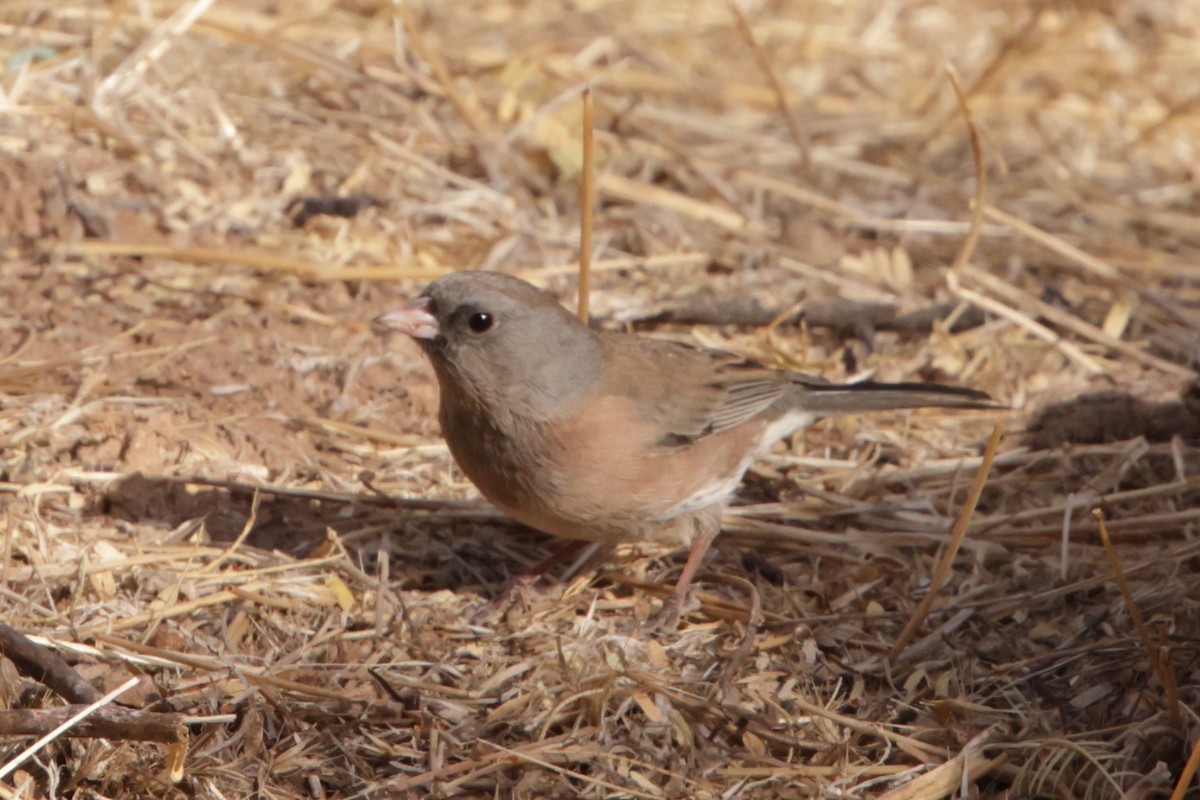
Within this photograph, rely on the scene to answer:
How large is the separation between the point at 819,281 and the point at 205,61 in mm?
2699

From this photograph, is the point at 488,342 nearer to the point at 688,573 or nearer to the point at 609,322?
the point at 688,573

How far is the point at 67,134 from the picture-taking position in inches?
200

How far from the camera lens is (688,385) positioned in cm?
379

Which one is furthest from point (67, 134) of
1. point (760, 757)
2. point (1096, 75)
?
point (1096, 75)

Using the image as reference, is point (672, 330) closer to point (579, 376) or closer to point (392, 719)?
point (579, 376)

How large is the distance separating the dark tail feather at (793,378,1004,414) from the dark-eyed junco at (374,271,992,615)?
1.10 feet

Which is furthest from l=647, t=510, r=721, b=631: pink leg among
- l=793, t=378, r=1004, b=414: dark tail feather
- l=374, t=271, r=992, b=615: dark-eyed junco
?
l=793, t=378, r=1004, b=414: dark tail feather

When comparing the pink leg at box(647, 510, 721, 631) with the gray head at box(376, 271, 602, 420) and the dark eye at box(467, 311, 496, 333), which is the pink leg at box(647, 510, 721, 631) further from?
Answer: the dark eye at box(467, 311, 496, 333)

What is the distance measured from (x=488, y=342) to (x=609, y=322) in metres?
1.39

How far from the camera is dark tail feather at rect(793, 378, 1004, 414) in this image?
3.95 m

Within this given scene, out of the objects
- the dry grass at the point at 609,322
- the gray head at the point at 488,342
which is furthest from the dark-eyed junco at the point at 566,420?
the dry grass at the point at 609,322

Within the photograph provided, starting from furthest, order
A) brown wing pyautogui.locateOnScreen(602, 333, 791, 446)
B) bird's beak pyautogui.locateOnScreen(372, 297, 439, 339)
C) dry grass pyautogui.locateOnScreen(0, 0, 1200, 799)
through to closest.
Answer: brown wing pyautogui.locateOnScreen(602, 333, 791, 446) → bird's beak pyautogui.locateOnScreen(372, 297, 439, 339) → dry grass pyautogui.locateOnScreen(0, 0, 1200, 799)

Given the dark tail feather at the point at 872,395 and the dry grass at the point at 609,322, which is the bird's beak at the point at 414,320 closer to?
the dry grass at the point at 609,322

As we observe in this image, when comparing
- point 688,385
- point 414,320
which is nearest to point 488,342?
point 414,320
